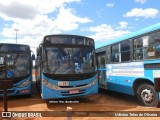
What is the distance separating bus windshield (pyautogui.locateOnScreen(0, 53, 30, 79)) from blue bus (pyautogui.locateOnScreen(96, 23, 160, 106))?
4.10 metres

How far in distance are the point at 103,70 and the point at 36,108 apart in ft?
15.1

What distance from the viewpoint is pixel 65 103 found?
10.7m

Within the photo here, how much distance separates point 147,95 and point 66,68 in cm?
334

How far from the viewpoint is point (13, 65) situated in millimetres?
11781

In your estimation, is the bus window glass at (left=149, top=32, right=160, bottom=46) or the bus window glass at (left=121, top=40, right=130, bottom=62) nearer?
the bus window glass at (left=149, top=32, right=160, bottom=46)

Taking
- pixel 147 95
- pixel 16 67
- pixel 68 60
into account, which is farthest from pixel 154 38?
pixel 16 67

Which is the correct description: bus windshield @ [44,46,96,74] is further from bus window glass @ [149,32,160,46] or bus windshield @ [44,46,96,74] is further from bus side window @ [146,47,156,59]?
bus window glass @ [149,32,160,46]

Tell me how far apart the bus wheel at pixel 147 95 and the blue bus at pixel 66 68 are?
2035mm

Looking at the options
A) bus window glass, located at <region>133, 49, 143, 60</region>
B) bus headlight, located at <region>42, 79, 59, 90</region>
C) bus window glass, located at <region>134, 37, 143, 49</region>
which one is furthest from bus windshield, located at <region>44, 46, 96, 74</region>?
bus window glass, located at <region>134, 37, 143, 49</region>

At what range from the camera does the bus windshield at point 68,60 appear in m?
9.71

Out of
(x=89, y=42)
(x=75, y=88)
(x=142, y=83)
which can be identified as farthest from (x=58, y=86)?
(x=142, y=83)

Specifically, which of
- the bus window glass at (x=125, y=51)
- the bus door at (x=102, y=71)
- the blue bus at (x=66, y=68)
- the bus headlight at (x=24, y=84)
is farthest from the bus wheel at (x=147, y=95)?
the bus headlight at (x=24, y=84)

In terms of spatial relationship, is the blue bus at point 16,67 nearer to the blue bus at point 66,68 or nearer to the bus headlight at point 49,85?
the blue bus at point 66,68

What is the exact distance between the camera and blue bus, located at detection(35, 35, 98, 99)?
31.8 ft
